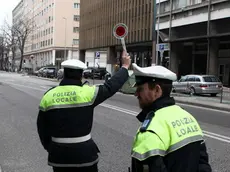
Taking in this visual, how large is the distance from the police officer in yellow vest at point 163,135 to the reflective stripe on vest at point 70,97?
1.17 meters

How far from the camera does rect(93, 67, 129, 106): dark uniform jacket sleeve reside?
3.52 m

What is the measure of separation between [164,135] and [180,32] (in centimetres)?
4014

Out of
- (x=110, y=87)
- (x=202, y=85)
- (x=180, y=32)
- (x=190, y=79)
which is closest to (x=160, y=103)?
(x=110, y=87)

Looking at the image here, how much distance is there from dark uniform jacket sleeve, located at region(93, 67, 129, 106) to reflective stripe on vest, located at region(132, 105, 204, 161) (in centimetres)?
135

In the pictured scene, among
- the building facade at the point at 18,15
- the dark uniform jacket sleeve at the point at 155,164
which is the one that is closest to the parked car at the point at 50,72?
the dark uniform jacket sleeve at the point at 155,164

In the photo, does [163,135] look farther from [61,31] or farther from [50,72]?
[61,31]

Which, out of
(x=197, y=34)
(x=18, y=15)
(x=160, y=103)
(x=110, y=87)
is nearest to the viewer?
(x=160, y=103)

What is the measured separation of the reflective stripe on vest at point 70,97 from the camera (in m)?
3.45

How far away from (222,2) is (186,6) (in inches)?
229

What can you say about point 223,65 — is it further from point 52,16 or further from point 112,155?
point 52,16

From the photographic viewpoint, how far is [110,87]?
11.6 ft

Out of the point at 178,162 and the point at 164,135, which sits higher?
the point at 164,135

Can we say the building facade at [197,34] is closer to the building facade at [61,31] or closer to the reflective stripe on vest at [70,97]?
the reflective stripe on vest at [70,97]

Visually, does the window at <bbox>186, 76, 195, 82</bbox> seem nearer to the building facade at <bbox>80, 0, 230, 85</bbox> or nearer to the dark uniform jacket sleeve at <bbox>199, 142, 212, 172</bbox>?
the building facade at <bbox>80, 0, 230, 85</bbox>
